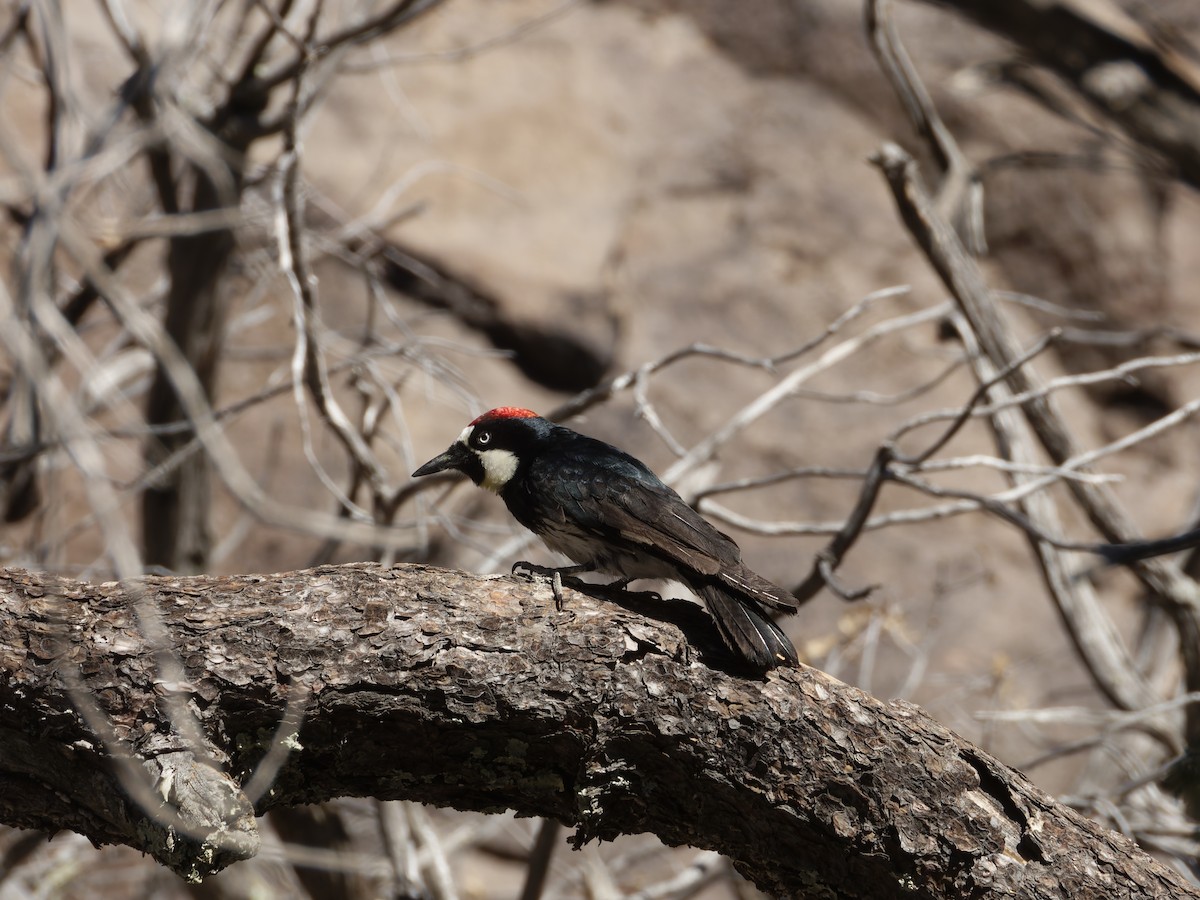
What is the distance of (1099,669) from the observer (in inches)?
222

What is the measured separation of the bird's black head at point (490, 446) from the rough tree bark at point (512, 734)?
1.34m

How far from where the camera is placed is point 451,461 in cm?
421

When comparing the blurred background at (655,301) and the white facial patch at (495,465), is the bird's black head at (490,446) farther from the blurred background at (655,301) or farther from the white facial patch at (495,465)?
the blurred background at (655,301)

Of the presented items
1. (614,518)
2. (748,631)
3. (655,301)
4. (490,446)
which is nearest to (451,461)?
(490,446)

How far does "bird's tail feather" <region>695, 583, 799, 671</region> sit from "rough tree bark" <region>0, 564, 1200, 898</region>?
74 millimetres

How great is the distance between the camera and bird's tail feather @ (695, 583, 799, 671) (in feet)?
9.09

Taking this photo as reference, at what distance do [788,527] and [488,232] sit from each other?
536cm

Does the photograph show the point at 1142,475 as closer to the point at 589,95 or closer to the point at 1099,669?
the point at 1099,669

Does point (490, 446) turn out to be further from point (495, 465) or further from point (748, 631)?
point (748, 631)

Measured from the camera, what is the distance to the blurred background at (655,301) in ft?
19.2

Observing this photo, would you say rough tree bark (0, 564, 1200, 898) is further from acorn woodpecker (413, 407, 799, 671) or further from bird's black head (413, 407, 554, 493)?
bird's black head (413, 407, 554, 493)

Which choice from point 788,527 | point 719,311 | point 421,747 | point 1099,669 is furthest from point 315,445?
point 421,747

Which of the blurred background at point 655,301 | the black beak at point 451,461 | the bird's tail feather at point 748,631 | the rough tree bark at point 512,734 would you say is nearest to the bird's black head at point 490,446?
the black beak at point 451,461

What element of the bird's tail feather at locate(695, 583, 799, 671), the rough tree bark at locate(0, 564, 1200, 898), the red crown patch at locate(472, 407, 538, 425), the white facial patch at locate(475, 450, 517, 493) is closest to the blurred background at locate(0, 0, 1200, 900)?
the red crown patch at locate(472, 407, 538, 425)
